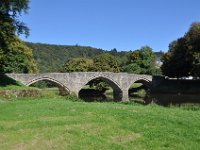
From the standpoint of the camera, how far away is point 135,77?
64.5 metres

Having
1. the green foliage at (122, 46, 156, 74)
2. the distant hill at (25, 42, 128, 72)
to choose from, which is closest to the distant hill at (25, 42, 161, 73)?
the distant hill at (25, 42, 128, 72)

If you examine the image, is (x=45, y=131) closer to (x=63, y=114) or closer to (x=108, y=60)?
(x=63, y=114)

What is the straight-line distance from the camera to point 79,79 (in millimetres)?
56219

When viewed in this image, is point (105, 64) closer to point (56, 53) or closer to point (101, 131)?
point (101, 131)

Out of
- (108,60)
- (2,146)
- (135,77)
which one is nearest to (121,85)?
(135,77)

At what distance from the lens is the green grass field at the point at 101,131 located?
9.66m

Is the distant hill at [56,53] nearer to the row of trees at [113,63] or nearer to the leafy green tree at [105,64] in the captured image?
the row of trees at [113,63]

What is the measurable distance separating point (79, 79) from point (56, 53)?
101894 millimetres

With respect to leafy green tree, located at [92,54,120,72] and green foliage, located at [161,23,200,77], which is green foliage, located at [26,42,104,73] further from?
green foliage, located at [161,23,200,77]

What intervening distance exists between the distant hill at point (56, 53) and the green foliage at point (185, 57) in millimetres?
55372

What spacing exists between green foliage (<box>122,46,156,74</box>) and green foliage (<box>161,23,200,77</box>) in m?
12.2

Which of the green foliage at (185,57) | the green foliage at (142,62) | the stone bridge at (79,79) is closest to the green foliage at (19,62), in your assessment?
the stone bridge at (79,79)

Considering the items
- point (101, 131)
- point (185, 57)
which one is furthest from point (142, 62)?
point (101, 131)

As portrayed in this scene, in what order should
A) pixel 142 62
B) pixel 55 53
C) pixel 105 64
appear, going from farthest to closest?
pixel 55 53, pixel 142 62, pixel 105 64
